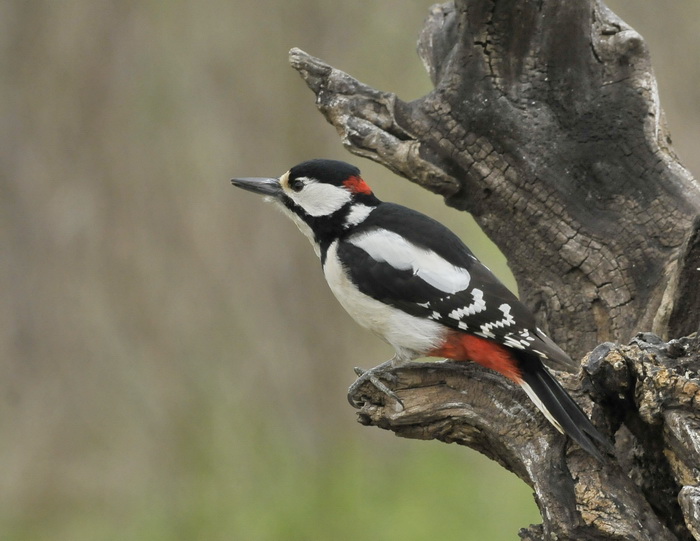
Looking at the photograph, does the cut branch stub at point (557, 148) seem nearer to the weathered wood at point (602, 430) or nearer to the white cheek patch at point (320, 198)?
the white cheek patch at point (320, 198)

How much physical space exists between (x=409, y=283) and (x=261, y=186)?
725mm

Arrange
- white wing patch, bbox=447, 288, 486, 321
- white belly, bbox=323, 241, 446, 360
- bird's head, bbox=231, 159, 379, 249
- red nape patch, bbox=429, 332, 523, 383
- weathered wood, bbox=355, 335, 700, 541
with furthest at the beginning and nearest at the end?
1. bird's head, bbox=231, 159, 379, 249
2. white belly, bbox=323, 241, 446, 360
3. white wing patch, bbox=447, 288, 486, 321
4. red nape patch, bbox=429, 332, 523, 383
5. weathered wood, bbox=355, 335, 700, 541

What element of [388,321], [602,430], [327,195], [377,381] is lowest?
[602,430]

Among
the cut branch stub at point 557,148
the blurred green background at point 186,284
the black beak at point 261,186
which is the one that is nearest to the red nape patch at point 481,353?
the cut branch stub at point 557,148

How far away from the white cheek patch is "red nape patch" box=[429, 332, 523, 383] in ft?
2.07

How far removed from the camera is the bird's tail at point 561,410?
245 centimetres

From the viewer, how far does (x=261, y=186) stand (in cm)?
336

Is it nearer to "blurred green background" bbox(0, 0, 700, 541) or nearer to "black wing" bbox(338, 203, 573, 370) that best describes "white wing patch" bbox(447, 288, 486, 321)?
"black wing" bbox(338, 203, 573, 370)

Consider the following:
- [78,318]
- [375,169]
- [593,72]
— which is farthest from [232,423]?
[593,72]

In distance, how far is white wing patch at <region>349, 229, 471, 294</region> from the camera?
9.68 feet

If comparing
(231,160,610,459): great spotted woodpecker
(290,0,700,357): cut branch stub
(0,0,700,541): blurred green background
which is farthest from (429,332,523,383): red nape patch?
(0,0,700,541): blurred green background

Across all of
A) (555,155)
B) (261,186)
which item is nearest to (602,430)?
(555,155)

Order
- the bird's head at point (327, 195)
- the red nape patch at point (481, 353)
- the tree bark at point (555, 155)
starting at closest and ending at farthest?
the red nape patch at point (481, 353) < the tree bark at point (555, 155) < the bird's head at point (327, 195)

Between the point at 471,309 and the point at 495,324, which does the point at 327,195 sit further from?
the point at 495,324
